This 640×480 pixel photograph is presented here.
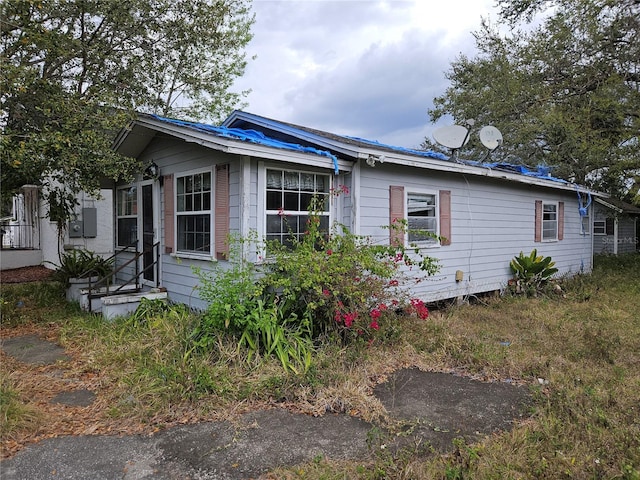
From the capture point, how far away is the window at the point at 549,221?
10.7 meters

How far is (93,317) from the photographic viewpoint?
6.35 m

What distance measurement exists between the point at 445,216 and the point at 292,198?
330 centimetres

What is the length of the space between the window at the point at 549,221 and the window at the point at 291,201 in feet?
23.3

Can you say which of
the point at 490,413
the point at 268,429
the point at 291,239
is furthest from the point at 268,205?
the point at 490,413

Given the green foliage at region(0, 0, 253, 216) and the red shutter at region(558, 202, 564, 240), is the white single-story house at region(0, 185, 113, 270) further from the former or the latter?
the red shutter at region(558, 202, 564, 240)

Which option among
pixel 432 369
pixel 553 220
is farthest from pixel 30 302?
pixel 553 220

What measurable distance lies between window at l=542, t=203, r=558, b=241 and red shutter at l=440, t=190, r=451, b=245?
13.6 ft

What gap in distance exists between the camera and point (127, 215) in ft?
26.9

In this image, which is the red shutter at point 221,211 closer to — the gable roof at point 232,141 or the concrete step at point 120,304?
the gable roof at point 232,141

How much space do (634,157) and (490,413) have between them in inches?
397

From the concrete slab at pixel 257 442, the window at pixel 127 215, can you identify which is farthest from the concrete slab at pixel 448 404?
the window at pixel 127 215

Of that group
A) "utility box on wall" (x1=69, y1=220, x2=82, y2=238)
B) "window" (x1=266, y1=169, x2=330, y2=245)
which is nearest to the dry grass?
"window" (x1=266, y1=169, x2=330, y2=245)

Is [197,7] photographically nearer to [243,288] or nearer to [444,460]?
[243,288]

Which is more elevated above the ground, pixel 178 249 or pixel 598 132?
pixel 598 132
